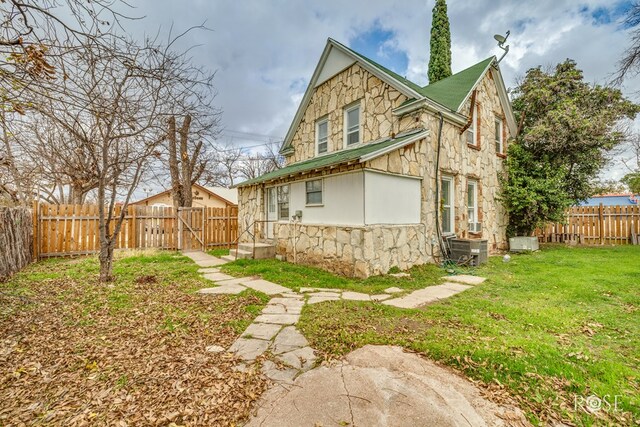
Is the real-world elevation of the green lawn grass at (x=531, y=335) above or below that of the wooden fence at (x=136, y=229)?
below

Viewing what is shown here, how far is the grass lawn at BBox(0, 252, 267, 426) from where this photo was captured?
2131 mm

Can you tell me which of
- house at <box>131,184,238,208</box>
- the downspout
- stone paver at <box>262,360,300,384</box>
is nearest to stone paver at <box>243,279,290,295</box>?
stone paver at <box>262,360,300,384</box>

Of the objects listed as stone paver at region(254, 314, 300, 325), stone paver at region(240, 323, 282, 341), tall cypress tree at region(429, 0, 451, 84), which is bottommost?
stone paver at region(240, 323, 282, 341)

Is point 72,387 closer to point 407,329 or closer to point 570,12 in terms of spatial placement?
point 407,329

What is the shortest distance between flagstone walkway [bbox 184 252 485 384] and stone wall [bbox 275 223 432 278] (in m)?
1.08

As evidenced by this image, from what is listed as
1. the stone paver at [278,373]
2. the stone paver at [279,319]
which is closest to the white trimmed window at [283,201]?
the stone paver at [279,319]

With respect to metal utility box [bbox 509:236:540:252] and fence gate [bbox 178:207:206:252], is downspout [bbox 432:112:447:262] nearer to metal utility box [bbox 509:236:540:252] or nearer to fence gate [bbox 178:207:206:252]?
metal utility box [bbox 509:236:540:252]

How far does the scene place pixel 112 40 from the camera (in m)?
3.09

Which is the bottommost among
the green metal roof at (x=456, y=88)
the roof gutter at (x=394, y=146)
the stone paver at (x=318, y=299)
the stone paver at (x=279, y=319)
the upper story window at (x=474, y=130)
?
the stone paver at (x=279, y=319)

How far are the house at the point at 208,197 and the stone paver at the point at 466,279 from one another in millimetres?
20045

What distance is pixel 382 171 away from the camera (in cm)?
687

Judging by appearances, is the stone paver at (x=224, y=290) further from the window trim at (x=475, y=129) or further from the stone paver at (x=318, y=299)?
the window trim at (x=475, y=129)

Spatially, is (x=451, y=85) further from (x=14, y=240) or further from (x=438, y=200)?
(x=14, y=240)

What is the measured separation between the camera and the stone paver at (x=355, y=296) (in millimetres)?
4980
